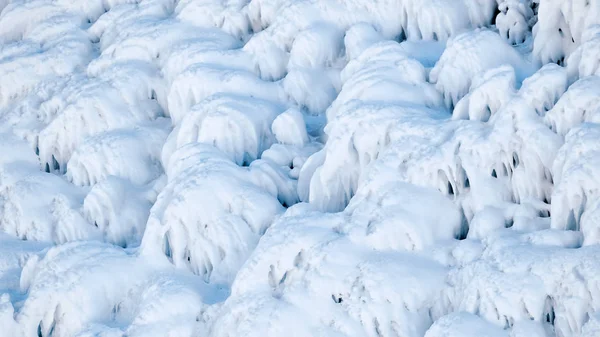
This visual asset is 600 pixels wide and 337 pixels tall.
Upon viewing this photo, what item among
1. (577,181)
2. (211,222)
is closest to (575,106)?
(577,181)

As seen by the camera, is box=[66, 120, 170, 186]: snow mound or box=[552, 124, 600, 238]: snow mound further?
box=[66, 120, 170, 186]: snow mound

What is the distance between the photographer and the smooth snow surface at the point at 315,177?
28.6 feet

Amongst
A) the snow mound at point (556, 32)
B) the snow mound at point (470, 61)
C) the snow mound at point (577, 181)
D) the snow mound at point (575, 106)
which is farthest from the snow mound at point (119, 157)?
the snow mound at point (577, 181)

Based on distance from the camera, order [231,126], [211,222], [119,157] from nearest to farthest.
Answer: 1. [211,222]
2. [231,126]
3. [119,157]

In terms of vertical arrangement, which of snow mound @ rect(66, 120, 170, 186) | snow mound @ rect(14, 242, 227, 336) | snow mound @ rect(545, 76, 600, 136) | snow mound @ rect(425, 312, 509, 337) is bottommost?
snow mound @ rect(14, 242, 227, 336)

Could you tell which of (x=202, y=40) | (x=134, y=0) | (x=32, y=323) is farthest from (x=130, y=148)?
(x=134, y=0)

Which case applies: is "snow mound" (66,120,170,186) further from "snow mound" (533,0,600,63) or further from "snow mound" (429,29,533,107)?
"snow mound" (533,0,600,63)

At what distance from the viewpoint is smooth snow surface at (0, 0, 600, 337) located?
28.6 ft

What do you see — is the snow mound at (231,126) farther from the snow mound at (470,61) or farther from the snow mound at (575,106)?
the snow mound at (575,106)

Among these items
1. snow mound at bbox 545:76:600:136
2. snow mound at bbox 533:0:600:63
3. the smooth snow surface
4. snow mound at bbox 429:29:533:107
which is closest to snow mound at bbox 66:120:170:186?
the smooth snow surface

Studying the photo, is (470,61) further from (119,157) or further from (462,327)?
(119,157)

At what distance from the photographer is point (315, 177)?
1070cm

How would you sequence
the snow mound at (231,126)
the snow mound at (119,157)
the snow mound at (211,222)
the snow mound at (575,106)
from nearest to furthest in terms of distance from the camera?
the snow mound at (575,106), the snow mound at (211,222), the snow mound at (231,126), the snow mound at (119,157)

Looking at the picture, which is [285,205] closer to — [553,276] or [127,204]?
[127,204]
